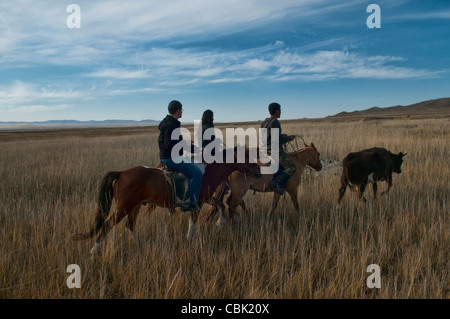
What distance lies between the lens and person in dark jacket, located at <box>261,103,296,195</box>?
582 cm

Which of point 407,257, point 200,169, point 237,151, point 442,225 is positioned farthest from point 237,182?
point 442,225

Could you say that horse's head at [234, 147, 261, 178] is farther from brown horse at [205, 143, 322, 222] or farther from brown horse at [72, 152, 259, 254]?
brown horse at [72, 152, 259, 254]

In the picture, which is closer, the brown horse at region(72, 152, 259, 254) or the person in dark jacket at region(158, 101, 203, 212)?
the brown horse at region(72, 152, 259, 254)

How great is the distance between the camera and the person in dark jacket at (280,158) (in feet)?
19.1

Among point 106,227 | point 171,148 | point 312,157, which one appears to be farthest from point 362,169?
point 106,227

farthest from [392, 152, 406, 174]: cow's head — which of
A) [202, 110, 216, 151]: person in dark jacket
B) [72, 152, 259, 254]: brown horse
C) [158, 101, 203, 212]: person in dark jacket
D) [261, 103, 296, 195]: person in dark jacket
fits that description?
[72, 152, 259, 254]: brown horse

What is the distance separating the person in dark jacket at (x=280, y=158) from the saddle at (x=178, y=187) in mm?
2062

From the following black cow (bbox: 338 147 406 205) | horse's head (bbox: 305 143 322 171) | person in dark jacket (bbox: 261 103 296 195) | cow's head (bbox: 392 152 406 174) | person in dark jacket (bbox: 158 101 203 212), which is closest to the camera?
person in dark jacket (bbox: 158 101 203 212)

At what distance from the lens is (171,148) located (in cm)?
460

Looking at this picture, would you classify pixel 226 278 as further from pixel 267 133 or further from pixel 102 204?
pixel 267 133

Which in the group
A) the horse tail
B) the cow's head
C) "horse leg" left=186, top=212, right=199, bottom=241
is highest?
the cow's head

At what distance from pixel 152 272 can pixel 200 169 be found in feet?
6.15

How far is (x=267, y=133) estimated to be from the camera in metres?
5.91

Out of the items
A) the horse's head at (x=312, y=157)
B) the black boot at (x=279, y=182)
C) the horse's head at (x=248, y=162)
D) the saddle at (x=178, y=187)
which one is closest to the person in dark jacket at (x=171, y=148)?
the saddle at (x=178, y=187)
